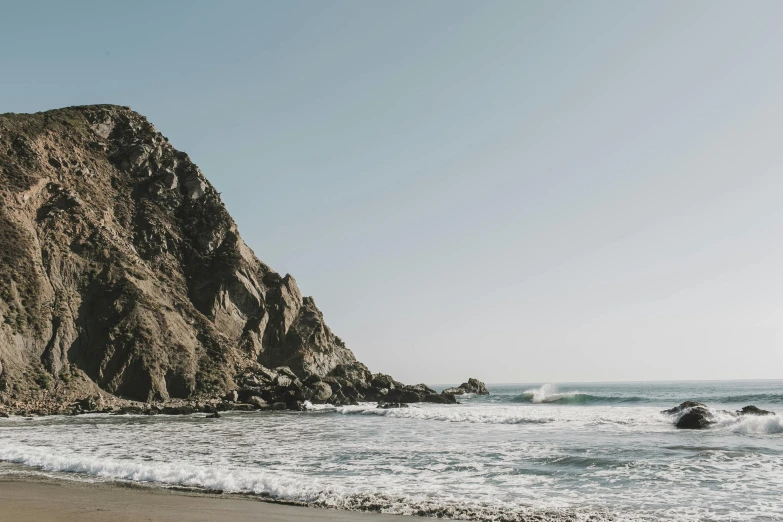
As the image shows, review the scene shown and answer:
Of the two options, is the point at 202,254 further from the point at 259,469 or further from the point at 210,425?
the point at 259,469

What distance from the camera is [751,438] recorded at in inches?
1021

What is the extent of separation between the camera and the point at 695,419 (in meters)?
31.3

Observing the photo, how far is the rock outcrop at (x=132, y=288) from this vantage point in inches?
1939

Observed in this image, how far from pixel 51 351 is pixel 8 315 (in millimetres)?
4598

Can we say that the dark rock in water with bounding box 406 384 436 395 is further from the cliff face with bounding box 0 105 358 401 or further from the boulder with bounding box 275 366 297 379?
the boulder with bounding box 275 366 297 379

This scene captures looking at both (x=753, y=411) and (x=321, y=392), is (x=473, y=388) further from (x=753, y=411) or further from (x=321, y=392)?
(x=753, y=411)

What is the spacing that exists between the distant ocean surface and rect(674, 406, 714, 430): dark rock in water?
656mm

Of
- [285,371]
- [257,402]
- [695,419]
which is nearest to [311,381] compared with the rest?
[285,371]

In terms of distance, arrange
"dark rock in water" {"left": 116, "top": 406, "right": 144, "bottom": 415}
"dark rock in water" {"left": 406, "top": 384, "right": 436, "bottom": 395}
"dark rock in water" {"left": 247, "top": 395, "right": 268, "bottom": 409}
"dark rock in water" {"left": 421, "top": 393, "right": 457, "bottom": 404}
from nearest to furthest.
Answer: "dark rock in water" {"left": 116, "top": 406, "right": 144, "bottom": 415}
"dark rock in water" {"left": 247, "top": 395, "right": 268, "bottom": 409}
"dark rock in water" {"left": 421, "top": 393, "right": 457, "bottom": 404}
"dark rock in water" {"left": 406, "top": 384, "right": 436, "bottom": 395}

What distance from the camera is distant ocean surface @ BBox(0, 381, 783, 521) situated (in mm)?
12820

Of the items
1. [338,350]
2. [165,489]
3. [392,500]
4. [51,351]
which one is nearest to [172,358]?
[51,351]

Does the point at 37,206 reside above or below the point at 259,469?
above

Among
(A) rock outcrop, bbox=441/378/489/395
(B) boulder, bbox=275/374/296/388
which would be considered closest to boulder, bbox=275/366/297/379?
(B) boulder, bbox=275/374/296/388

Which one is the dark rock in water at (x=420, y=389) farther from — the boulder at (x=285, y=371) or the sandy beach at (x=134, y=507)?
the sandy beach at (x=134, y=507)
